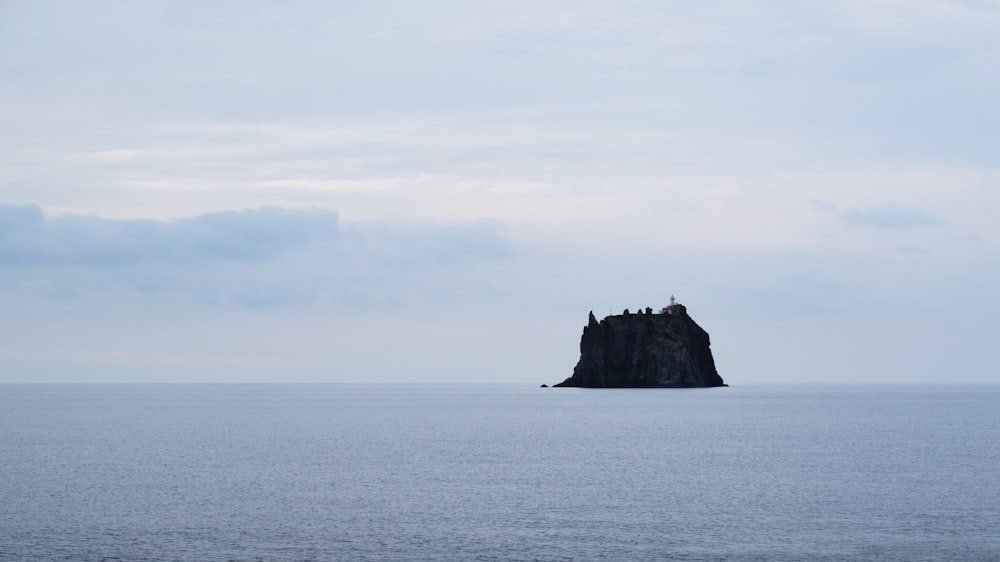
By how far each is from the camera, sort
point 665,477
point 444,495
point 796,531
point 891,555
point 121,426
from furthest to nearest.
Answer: point 121,426, point 665,477, point 444,495, point 796,531, point 891,555

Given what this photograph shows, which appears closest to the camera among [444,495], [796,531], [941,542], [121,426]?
[941,542]

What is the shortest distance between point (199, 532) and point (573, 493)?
30739mm

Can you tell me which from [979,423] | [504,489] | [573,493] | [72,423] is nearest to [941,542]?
[573,493]

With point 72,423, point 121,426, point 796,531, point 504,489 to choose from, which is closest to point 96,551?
point 504,489

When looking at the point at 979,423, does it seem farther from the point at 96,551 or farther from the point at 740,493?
the point at 96,551

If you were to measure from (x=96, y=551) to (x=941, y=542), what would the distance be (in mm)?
50046

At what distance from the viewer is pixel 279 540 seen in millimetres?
63750

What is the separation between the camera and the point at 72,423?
627 ft

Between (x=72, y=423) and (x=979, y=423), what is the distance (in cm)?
16691

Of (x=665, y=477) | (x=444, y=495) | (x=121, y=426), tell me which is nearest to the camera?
(x=444, y=495)

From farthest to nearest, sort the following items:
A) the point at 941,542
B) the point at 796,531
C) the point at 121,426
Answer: the point at 121,426 → the point at 796,531 → the point at 941,542

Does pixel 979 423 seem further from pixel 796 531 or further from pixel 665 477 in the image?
pixel 796 531

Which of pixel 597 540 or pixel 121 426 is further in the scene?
pixel 121 426

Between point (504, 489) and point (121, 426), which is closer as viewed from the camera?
point (504, 489)
